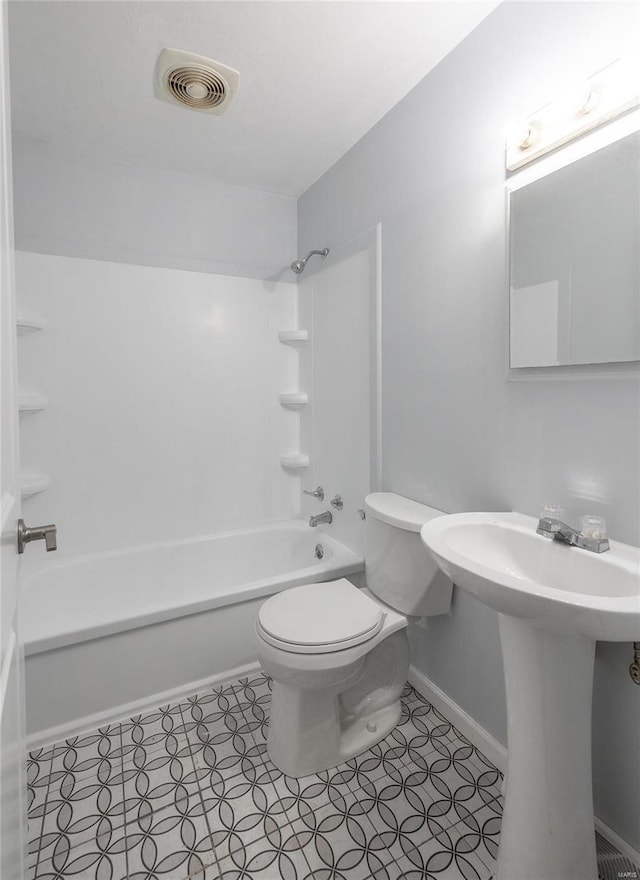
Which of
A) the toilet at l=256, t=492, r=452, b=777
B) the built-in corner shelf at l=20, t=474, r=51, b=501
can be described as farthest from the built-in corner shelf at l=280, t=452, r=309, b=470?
the built-in corner shelf at l=20, t=474, r=51, b=501

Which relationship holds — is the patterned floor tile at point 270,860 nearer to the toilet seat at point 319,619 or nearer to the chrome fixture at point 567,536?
the toilet seat at point 319,619

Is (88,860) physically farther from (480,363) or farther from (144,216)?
(144,216)

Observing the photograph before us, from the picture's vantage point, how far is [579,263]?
3.88 feet

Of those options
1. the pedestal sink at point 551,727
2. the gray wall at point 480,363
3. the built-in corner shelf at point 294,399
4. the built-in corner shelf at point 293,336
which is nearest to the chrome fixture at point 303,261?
the gray wall at point 480,363

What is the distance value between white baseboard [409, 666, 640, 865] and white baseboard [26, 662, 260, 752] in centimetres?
73

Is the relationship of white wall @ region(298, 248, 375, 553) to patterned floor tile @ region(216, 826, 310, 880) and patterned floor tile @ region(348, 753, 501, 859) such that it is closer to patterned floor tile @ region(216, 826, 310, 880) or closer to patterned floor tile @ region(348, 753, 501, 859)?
patterned floor tile @ region(348, 753, 501, 859)

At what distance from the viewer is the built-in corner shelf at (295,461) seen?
2.75 m

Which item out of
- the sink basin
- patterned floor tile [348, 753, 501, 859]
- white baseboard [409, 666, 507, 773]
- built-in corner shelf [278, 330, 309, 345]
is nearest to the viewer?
the sink basin

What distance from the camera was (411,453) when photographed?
188 cm

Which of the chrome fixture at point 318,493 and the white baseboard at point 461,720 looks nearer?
the white baseboard at point 461,720

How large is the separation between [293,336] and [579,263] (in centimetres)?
174

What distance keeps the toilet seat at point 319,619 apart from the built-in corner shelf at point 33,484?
127 cm

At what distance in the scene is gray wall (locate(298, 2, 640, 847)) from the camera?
1.15 m

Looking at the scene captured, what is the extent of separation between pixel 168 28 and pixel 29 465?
6.05 ft
